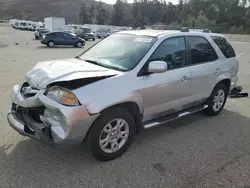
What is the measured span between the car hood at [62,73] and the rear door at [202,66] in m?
1.67

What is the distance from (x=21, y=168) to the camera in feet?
11.2

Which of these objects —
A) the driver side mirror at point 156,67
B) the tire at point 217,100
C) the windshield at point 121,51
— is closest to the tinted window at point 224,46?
the tire at point 217,100

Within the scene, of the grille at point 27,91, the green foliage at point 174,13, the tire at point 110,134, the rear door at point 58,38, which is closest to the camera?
the tire at point 110,134

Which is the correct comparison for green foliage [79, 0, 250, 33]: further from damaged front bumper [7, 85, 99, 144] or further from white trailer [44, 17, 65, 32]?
damaged front bumper [7, 85, 99, 144]

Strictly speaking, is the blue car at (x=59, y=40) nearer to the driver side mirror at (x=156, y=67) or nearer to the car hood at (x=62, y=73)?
the car hood at (x=62, y=73)

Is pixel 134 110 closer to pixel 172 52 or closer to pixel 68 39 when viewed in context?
pixel 172 52

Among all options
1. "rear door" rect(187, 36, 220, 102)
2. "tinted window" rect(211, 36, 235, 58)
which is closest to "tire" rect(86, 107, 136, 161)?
"rear door" rect(187, 36, 220, 102)

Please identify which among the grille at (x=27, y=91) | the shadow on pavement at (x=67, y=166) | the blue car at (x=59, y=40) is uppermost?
the grille at (x=27, y=91)

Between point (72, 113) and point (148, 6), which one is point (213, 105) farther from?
point (148, 6)

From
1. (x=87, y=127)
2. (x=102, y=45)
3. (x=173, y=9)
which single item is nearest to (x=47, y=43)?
(x=102, y=45)

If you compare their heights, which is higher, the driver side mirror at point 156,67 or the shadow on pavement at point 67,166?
the driver side mirror at point 156,67

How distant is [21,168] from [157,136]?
2181 mm

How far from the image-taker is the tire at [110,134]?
341cm

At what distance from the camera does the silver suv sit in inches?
128
